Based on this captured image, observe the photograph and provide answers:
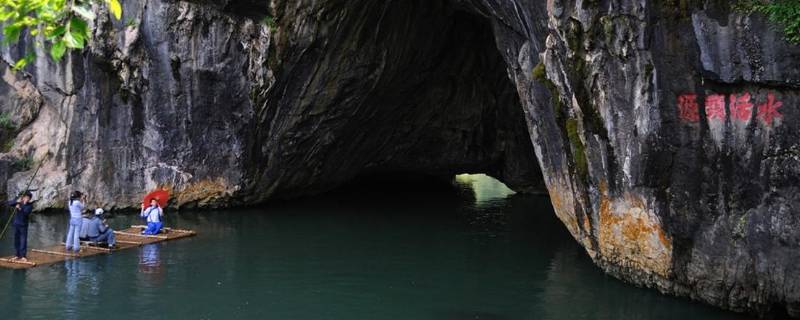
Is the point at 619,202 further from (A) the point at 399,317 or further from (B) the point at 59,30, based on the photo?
(B) the point at 59,30

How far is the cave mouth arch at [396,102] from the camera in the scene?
2183 cm

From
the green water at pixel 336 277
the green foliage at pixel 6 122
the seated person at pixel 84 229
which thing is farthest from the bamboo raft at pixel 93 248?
the green foliage at pixel 6 122

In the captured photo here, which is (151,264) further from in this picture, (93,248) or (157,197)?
(157,197)

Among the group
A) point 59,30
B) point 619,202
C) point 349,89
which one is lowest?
point 619,202

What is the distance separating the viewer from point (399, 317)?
11414 mm

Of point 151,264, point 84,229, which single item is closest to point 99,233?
point 84,229

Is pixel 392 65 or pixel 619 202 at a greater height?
pixel 392 65

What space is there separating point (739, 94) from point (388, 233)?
10645 millimetres

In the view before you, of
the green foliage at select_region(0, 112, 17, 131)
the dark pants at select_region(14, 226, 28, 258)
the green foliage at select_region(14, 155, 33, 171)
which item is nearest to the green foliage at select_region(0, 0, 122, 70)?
the dark pants at select_region(14, 226, 28, 258)

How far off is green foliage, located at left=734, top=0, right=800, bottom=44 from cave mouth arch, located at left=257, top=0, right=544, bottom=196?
33.5 ft

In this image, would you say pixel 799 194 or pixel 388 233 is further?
pixel 388 233

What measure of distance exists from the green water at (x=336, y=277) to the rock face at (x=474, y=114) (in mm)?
1352

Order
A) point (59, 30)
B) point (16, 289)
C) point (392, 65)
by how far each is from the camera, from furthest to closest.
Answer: point (392, 65) < point (16, 289) < point (59, 30)

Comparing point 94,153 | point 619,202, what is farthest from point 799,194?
point 94,153
